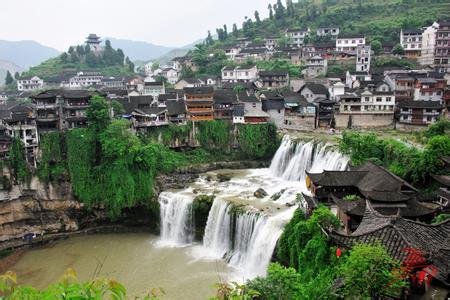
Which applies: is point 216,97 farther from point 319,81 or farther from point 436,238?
point 436,238

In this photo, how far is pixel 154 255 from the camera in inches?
1258

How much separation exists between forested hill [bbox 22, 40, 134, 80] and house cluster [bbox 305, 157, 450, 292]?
8367 cm

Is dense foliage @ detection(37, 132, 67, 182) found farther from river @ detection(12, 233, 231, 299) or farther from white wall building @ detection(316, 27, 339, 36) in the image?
white wall building @ detection(316, 27, 339, 36)

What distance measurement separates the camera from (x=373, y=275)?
11.1 metres

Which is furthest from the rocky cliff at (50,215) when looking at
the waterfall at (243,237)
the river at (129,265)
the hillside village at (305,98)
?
the waterfall at (243,237)

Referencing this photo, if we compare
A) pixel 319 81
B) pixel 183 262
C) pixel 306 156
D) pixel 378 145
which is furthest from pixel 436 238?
pixel 319 81

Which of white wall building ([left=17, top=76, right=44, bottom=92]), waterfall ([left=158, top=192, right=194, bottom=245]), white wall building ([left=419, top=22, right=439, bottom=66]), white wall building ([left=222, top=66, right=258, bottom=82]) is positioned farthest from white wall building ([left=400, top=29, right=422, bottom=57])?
white wall building ([left=17, top=76, right=44, bottom=92])

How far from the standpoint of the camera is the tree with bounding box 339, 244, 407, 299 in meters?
10.9

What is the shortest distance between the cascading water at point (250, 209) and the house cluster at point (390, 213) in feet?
18.0

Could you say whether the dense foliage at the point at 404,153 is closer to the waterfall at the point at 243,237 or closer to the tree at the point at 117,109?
the waterfall at the point at 243,237

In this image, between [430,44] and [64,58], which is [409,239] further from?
[64,58]

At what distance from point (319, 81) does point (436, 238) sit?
54.5 meters

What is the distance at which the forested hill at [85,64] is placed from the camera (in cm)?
9773

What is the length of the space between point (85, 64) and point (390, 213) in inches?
3885
